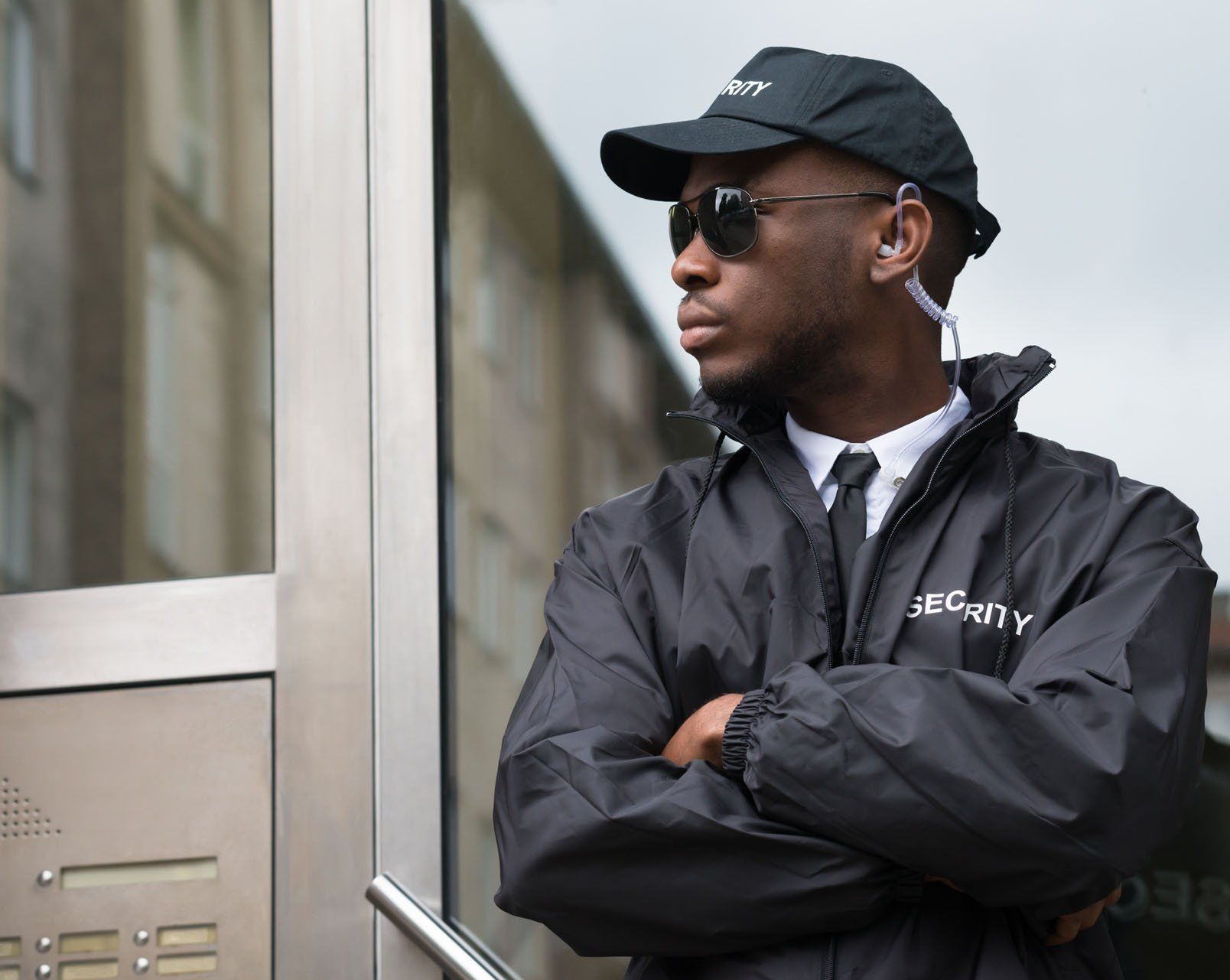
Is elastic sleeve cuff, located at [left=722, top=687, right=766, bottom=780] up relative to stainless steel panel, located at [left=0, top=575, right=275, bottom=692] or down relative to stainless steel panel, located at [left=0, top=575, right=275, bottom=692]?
up

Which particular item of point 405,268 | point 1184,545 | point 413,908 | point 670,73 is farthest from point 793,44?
point 413,908

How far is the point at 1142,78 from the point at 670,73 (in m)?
0.93

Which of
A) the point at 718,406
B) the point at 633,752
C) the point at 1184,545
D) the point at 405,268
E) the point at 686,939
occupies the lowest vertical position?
the point at 686,939

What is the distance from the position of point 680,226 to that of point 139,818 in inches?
66.6

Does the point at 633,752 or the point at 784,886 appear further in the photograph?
the point at 633,752

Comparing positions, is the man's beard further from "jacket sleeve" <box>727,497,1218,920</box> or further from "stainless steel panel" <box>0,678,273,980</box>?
"stainless steel panel" <box>0,678,273,980</box>

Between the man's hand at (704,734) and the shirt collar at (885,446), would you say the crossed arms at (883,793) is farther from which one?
the shirt collar at (885,446)

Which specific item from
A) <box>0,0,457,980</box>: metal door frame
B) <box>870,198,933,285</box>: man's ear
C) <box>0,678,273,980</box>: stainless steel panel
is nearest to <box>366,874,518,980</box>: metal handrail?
<box>0,0,457,980</box>: metal door frame

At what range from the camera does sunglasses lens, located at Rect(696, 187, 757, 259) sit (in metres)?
2.24

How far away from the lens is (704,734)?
1.96 metres

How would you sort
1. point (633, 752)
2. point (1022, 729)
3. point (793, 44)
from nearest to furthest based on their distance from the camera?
1. point (1022, 729)
2. point (633, 752)
3. point (793, 44)

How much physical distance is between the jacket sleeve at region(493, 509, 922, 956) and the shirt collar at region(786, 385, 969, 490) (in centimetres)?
50

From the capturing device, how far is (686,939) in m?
1.87

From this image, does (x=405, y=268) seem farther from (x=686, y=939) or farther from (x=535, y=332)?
(x=686, y=939)
